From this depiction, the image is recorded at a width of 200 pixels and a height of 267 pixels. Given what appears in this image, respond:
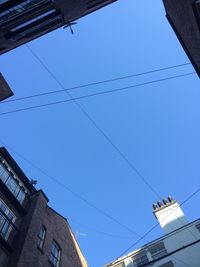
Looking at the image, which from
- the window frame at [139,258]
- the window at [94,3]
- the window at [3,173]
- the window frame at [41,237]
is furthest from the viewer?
the window frame at [139,258]

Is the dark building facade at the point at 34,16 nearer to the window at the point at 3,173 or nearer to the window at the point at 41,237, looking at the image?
the window at the point at 3,173

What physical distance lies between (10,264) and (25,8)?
12.7 meters

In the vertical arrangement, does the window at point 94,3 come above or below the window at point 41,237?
above

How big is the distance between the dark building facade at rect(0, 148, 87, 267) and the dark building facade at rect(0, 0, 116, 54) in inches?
267

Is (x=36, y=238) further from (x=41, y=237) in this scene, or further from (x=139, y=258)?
(x=139, y=258)

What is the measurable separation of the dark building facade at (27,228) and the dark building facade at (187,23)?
39.3 ft

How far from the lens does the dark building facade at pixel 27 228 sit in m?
12.8

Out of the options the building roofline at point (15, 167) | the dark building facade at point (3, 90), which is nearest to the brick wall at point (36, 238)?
the building roofline at point (15, 167)

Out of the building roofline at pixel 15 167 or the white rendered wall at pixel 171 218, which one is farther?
the white rendered wall at pixel 171 218

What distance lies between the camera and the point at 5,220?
1341 centimetres

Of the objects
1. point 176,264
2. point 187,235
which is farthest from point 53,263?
point 187,235

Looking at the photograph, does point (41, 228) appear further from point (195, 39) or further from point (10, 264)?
point (195, 39)

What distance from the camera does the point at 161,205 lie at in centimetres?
2269

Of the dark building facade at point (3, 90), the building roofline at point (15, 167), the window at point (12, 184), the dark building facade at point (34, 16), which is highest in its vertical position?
the dark building facade at point (34, 16)
